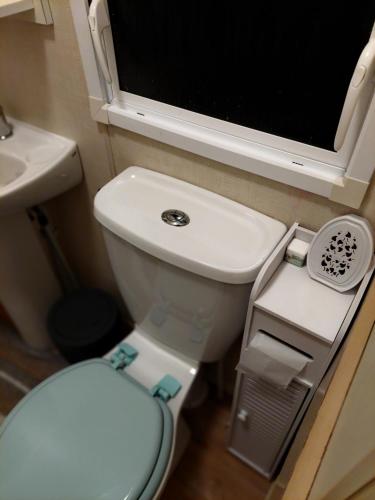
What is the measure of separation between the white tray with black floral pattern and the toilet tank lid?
9 cm

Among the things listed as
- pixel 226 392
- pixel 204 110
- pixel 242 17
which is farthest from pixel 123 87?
pixel 226 392

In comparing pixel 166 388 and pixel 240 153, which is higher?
pixel 240 153

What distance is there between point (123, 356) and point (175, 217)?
0.48 m

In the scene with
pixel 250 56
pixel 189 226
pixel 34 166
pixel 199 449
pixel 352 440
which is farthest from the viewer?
pixel 199 449

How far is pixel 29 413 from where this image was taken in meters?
0.87

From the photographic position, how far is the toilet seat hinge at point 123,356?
100cm

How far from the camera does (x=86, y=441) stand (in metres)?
0.82

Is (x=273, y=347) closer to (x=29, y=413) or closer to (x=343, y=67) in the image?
(x=343, y=67)

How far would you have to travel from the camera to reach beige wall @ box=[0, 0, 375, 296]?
0.73 meters

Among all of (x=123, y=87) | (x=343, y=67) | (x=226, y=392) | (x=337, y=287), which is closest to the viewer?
(x=343, y=67)

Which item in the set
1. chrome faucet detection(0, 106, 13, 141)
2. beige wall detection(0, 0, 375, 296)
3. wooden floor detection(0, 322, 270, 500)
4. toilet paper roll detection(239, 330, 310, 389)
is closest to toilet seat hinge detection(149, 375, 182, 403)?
toilet paper roll detection(239, 330, 310, 389)

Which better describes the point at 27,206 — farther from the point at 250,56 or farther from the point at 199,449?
the point at 199,449

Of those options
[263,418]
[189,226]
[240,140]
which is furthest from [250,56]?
[263,418]

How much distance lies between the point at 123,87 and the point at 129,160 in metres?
0.18
